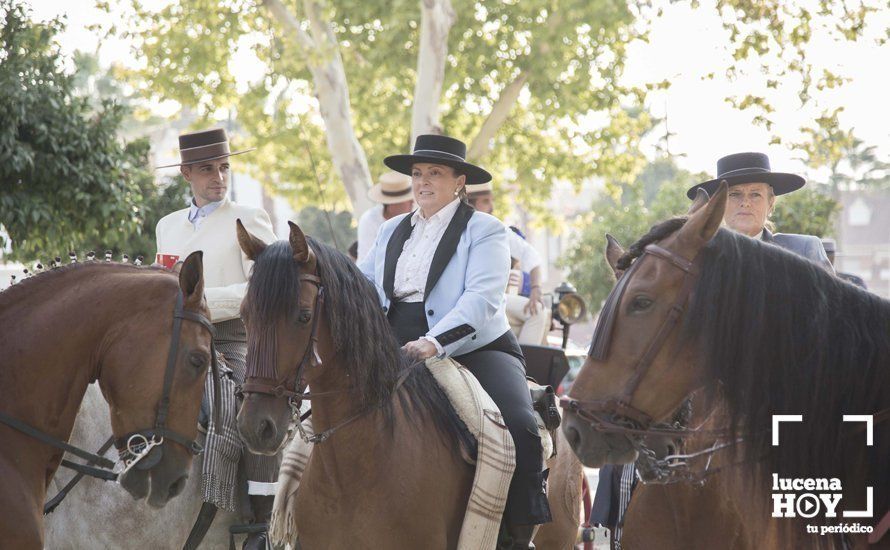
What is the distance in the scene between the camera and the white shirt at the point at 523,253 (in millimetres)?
10133

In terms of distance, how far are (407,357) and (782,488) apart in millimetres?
2072

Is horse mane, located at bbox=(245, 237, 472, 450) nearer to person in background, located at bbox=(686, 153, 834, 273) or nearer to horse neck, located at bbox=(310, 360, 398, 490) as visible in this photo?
horse neck, located at bbox=(310, 360, 398, 490)

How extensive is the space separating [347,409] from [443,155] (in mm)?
1547

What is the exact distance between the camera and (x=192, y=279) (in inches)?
189

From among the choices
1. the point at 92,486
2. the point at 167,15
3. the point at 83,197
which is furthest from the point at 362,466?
the point at 167,15

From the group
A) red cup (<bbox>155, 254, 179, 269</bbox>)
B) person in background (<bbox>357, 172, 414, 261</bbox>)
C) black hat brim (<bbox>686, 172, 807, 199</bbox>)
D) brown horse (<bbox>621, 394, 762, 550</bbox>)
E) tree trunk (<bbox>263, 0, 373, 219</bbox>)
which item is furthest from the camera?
tree trunk (<bbox>263, 0, 373, 219</bbox>)

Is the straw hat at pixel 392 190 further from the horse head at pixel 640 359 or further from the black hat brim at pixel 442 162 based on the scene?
the horse head at pixel 640 359

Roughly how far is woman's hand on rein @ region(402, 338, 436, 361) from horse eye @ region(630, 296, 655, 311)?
1659 millimetres

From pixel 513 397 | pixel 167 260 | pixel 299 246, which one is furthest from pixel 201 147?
pixel 513 397

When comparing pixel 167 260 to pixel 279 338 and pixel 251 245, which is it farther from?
pixel 279 338

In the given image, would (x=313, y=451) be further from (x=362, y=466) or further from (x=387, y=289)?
(x=387, y=289)

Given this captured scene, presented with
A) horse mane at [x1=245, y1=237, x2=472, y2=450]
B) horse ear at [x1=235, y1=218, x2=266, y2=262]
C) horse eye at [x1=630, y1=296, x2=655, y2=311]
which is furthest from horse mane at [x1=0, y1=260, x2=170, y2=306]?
horse eye at [x1=630, y1=296, x2=655, y2=311]

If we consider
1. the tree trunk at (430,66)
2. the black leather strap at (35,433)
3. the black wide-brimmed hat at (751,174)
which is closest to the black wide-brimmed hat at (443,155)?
the black wide-brimmed hat at (751,174)

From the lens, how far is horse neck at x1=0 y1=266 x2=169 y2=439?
4.51m
